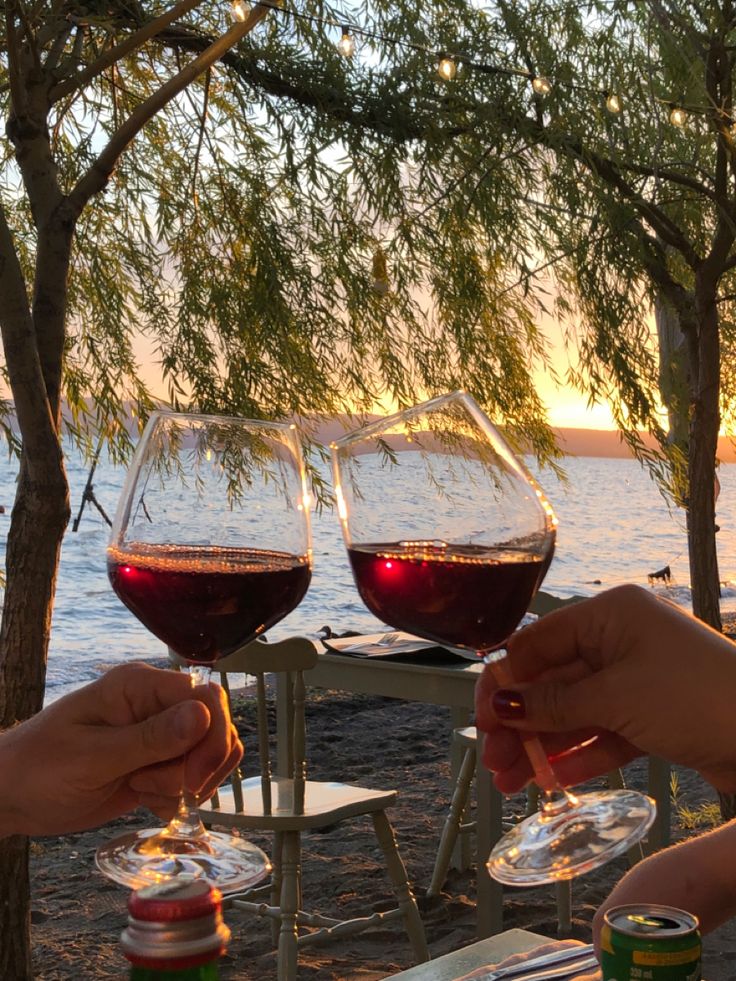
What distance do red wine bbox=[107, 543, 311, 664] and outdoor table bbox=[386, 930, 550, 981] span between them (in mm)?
323

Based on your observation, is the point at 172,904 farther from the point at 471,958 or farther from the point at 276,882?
the point at 276,882

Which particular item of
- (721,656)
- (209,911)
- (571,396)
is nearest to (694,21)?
(571,396)

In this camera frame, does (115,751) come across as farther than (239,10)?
No

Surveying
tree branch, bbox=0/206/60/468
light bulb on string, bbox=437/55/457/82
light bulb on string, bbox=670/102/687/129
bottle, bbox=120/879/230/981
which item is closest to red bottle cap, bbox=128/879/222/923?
bottle, bbox=120/879/230/981

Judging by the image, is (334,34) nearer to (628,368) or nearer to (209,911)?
(628,368)

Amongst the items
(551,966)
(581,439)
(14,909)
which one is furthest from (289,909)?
(551,966)

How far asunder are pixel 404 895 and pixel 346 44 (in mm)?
2188

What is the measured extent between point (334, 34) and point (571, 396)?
4.24 feet

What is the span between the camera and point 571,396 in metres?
3.65

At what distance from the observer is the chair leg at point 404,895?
9.60 feet

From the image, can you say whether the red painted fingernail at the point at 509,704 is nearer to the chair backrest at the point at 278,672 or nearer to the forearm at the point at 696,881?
the forearm at the point at 696,881

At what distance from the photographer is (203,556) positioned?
82cm

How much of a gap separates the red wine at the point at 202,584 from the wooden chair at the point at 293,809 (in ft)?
5.93

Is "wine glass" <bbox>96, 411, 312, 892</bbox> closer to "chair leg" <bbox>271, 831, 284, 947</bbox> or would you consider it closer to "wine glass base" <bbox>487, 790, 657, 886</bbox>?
"wine glass base" <bbox>487, 790, 657, 886</bbox>
